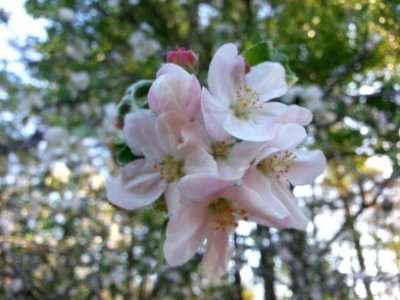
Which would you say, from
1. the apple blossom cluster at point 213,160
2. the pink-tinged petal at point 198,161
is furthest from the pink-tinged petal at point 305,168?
the pink-tinged petal at point 198,161

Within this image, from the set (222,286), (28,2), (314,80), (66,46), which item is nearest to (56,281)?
(222,286)

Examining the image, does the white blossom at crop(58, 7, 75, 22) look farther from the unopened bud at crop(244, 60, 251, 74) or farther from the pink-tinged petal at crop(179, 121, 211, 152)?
the pink-tinged petal at crop(179, 121, 211, 152)

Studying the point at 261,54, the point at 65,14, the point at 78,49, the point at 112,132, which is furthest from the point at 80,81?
the point at 261,54

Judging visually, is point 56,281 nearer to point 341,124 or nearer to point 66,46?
point 66,46

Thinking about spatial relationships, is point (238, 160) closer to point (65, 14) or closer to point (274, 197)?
point (274, 197)

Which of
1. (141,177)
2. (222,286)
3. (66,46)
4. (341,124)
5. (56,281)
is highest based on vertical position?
(141,177)

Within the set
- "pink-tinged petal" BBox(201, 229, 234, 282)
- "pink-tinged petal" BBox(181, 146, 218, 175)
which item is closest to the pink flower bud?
"pink-tinged petal" BBox(181, 146, 218, 175)
